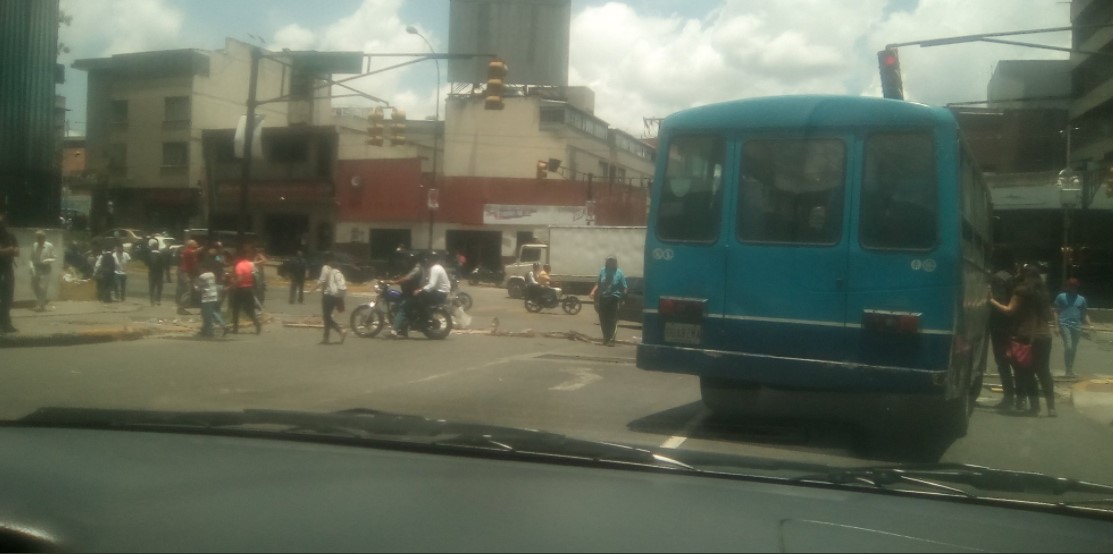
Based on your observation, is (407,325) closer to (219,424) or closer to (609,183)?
(219,424)

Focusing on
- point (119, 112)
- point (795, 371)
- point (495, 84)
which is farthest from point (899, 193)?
point (119, 112)

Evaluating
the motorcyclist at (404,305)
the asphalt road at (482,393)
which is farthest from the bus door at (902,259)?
the motorcyclist at (404,305)

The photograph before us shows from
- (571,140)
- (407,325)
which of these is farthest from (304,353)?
(571,140)

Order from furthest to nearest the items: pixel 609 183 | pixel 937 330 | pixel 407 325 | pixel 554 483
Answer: pixel 609 183
pixel 407 325
pixel 937 330
pixel 554 483

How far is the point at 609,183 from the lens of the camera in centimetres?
4719

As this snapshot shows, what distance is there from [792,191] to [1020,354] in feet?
14.7

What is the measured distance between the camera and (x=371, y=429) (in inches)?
189

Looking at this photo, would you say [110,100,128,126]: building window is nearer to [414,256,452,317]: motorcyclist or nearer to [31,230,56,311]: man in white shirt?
[31,230,56,311]: man in white shirt

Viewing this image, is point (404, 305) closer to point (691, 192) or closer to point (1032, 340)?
point (691, 192)

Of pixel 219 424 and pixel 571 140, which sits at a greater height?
pixel 571 140

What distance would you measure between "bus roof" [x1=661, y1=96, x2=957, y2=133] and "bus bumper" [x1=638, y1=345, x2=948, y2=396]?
2048 millimetres

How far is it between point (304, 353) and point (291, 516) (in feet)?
43.8

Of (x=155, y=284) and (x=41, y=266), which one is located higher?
(x=41, y=266)

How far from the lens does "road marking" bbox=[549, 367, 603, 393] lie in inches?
482
